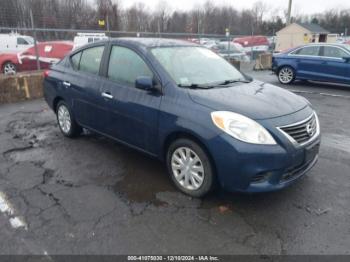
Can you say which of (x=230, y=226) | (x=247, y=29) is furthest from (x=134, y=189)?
(x=247, y=29)

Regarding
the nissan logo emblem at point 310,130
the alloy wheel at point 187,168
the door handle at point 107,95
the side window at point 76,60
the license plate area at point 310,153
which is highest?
the side window at point 76,60

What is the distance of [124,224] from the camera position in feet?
9.77

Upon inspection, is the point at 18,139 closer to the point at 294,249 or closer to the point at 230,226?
the point at 230,226

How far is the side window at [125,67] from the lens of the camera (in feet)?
12.6

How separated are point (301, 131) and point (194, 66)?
1534mm

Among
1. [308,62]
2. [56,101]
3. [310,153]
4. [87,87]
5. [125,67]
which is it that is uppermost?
[125,67]

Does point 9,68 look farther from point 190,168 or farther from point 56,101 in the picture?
point 190,168

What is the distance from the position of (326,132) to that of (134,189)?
393cm

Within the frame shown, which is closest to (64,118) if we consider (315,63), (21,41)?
(315,63)

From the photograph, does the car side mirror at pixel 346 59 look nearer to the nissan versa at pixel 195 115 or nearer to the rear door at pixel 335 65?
the rear door at pixel 335 65

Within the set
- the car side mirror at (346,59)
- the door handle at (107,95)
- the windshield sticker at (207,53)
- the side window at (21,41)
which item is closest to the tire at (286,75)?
the car side mirror at (346,59)

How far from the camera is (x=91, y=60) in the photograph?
4.65 metres

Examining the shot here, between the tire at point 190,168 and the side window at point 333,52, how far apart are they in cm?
885

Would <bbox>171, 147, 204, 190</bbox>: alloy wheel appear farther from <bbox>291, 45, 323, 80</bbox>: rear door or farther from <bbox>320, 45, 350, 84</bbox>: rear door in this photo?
<bbox>291, 45, 323, 80</bbox>: rear door
